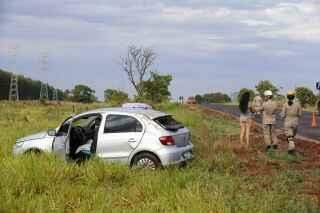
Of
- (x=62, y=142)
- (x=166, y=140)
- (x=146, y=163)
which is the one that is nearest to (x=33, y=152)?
(x=62, y=142)

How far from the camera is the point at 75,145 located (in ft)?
45.1

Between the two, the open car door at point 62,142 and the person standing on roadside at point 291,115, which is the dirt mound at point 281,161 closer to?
the person standing on roadside at point 291,115

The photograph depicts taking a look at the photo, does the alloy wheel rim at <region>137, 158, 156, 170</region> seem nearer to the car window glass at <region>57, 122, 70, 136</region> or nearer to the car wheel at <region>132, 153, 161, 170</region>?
the car wheel at <region>132, 153, 161, 170</region>

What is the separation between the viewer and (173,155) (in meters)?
13.5

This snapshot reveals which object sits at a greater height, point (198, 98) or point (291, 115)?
point (291, 115)

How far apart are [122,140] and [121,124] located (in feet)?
1.41

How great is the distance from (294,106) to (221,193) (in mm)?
8507

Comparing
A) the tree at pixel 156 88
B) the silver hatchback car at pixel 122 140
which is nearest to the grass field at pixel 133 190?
the silver hatchback car at pixel 122 140

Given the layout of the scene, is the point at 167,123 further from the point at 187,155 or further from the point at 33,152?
the point at 33,152

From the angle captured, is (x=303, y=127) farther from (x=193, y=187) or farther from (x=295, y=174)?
(x=193, y=187)

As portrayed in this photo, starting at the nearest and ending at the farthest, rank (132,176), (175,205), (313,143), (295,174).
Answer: (175,205)
(132,176)
(295,174)
(313,143)

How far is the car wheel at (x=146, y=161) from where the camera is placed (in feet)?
43.7

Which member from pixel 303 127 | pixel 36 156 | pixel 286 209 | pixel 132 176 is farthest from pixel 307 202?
pixel 303 127

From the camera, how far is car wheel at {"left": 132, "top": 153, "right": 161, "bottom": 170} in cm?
1333
